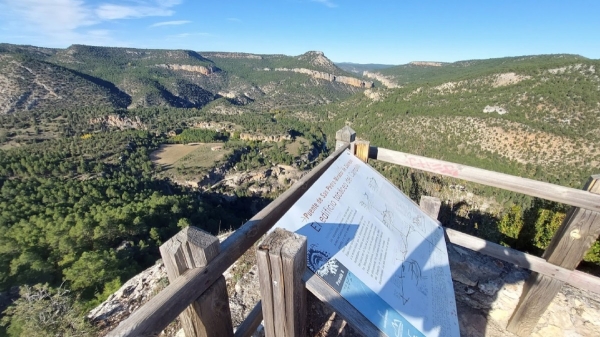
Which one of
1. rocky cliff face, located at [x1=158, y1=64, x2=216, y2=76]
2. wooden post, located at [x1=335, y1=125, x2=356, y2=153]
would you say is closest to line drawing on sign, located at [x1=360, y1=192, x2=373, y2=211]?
wooden post, located at [x1=335, y1=125, x2=356, y2=153]

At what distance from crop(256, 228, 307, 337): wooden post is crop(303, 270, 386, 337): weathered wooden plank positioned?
2.9 inches

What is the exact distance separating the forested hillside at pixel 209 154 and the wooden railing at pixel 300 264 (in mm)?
2736

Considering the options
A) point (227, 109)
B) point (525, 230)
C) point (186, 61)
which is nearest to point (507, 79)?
point (525, 230)

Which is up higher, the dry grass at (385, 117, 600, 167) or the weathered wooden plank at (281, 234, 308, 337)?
the weathered wooden plank at (281, 234, 308, 337)

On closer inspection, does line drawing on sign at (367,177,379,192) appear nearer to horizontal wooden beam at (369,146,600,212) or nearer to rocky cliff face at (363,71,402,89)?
horizontal wooden beam at (369,146,600,212)

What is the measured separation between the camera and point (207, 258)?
110cm

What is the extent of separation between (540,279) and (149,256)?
77.6ft

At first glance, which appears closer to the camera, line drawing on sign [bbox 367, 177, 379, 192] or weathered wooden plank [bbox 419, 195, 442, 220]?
line drawing on sign [bbox 367, 177, 379, 192]

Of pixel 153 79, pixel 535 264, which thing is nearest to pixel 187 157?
pixel 535 264

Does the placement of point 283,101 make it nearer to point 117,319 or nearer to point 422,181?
point 422,181

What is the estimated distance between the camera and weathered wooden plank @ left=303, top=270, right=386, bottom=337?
3.68ft

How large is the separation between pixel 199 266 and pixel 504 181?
2.51m

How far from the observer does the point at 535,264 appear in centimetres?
227

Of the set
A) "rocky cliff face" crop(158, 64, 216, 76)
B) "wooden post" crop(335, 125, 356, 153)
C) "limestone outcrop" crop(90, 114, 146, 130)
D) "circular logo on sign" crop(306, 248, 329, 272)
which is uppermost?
"wooden post" crop(335, 125, 356, 153)
